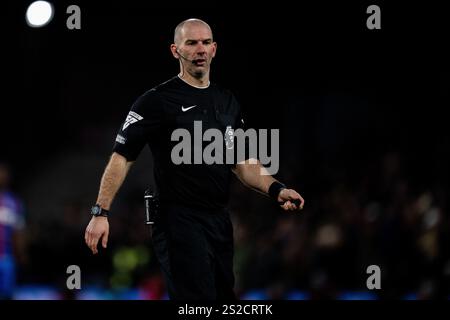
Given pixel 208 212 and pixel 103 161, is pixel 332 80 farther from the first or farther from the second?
pixel 208 212

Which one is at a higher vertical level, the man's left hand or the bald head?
the bald head

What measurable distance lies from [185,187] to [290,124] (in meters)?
9.34

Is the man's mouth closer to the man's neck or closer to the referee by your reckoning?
the referee

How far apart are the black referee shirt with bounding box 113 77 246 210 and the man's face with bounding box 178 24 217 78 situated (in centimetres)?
20

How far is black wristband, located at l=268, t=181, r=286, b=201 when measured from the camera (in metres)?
6.00

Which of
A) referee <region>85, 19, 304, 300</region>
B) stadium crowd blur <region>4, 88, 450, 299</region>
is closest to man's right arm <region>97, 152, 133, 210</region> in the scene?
referee <region>85, 19, 304, 300</region>

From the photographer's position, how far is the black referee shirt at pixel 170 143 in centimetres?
582

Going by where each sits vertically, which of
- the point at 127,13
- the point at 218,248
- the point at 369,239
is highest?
the point at 127,13

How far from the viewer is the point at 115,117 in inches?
722

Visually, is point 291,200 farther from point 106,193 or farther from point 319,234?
point 319,234

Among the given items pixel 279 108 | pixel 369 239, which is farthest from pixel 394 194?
pixel 279 108

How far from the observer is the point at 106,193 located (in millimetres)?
5750
